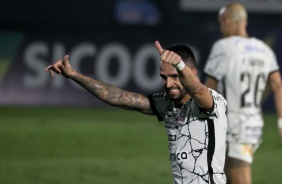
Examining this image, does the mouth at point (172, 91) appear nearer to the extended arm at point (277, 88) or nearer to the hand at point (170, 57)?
the hand at point (170, 57)

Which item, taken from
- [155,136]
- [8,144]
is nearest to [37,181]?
[8,144]

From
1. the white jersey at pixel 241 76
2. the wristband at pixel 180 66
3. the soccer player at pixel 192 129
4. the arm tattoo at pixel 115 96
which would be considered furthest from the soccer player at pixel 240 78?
the wristband at pixel 180 66

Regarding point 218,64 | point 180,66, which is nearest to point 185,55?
point 180,66

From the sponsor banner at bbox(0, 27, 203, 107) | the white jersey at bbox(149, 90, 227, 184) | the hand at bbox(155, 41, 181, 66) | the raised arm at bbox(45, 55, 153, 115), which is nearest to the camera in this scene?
the hand at bbox(155, 41, 181, 66)

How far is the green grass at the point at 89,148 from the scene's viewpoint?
43.1 ft

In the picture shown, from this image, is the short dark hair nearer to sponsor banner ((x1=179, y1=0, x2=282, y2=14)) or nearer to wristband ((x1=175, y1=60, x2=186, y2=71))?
wristband ((x1=175, y1=60, x2=186, y2=71))

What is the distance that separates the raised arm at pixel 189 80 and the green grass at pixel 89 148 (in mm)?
5979

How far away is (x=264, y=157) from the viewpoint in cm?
1546

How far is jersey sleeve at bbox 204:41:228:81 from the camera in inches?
359

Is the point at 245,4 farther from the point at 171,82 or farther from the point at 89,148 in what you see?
the point at 171,82

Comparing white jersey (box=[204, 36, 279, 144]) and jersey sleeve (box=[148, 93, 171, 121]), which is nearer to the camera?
jersey sleeve (box=[148, 93, 171, 121])

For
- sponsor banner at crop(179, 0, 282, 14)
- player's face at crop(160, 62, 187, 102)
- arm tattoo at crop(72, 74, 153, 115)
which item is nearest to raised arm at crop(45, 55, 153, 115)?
arm tattoo at crop(72, 74, 153, 115)

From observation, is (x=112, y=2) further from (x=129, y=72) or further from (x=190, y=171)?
(x=190, y=171)

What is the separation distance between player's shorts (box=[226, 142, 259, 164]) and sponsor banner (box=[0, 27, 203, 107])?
40.5 ft
